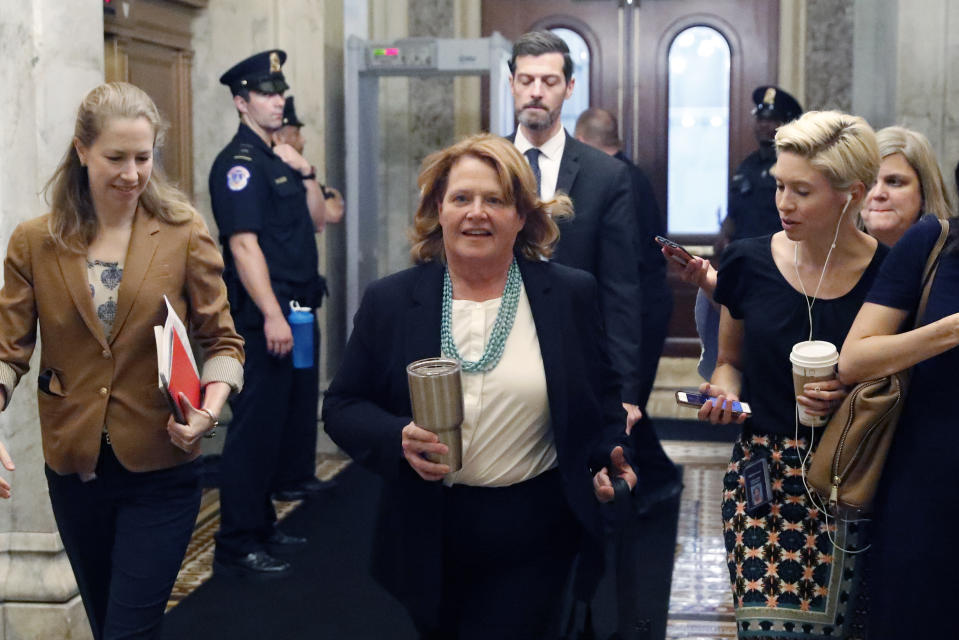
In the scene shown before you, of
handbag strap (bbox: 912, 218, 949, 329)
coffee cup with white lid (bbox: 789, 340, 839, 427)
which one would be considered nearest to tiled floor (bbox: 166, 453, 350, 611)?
coffee cup with white lid (bbox: 789, 340, 839, 427)

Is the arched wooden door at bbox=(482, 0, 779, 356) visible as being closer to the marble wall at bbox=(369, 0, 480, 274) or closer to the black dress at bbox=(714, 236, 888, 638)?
the marble wall at bbox=(369, 0, 480, 274)

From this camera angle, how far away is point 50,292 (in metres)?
2.98

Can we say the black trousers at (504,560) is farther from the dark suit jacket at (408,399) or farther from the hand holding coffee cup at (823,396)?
the hand holding coffee cup at (823,396)

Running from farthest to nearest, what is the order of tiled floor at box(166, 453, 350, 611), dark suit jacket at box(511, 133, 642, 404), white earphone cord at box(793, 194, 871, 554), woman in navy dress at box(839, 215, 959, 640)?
tiled floor at box(166, 453, 350, 611)
dark suit jacket at box(511, 133, 642, 404)
white earphone cord at box(793, 194, 871, 554)
woman in navy dress at box(839, 215, 959, 640)

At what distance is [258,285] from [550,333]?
8.90ft

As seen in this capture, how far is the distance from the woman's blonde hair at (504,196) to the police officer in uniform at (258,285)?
8.01ft

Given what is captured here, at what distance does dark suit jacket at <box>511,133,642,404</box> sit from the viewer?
385 cm

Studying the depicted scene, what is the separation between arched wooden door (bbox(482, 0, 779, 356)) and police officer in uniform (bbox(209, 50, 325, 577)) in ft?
12.0

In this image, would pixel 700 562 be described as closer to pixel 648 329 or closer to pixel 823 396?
pixel 648 329

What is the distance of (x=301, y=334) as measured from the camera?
5.62 metres

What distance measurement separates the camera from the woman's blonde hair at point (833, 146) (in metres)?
2.91

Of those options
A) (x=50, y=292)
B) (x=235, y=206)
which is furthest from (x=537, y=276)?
(x=235, y=206)

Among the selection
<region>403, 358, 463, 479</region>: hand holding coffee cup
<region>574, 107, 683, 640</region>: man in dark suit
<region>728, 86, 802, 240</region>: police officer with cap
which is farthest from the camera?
<region>728, 86, 802, 240</region>: police officer with cap

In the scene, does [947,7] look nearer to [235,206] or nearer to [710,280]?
[235,206]
